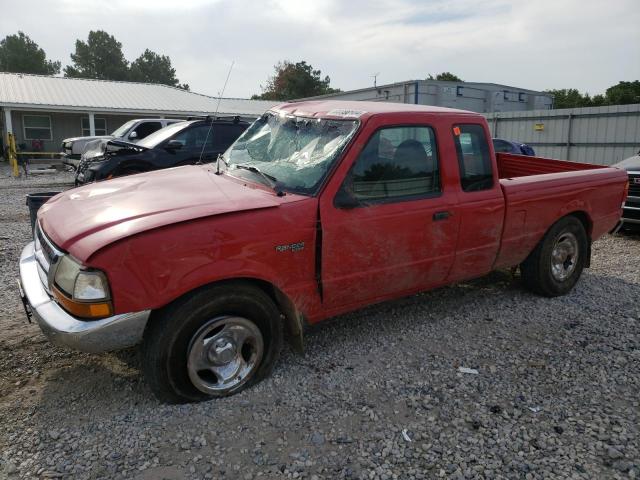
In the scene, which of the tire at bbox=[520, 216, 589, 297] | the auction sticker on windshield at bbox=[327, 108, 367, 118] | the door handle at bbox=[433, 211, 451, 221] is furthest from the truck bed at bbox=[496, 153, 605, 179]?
the auction sticker on windshield at bbox=[327, 108, 367, 118]

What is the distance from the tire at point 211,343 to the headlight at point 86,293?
0.32 m

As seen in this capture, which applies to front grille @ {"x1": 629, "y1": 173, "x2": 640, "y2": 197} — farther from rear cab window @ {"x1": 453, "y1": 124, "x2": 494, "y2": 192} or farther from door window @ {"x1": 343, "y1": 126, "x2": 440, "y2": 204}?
door window @ {"x1": 343, "y1": 126, "x2": 440, "y2": 204}

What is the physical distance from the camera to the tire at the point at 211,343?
9.48ft

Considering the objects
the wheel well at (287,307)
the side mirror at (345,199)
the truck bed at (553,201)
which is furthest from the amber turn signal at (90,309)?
the truck bed at (553,201)

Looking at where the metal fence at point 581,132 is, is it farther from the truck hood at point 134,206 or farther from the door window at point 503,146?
the truck hood at point 134,206

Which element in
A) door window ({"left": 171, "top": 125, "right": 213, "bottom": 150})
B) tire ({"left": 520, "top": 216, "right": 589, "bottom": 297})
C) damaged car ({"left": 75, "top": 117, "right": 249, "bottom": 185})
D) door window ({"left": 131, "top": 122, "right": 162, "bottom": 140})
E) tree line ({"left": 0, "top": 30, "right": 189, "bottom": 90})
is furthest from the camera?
tree line ({"left": 0, "top": 30, "right": 189, "bottom": 90})

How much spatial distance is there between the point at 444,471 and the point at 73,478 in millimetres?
1894

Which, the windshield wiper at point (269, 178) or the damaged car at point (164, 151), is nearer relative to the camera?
the windshield wiper at point (269, 178)

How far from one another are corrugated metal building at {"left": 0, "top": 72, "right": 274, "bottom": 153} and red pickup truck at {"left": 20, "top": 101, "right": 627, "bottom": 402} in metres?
22.8

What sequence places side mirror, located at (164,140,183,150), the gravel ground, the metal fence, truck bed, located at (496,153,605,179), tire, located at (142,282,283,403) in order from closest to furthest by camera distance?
the gravel ground < tire, located at (142,282,283,403) < truck bed, located at (496,153,605,179) < side mirror, located at (164,140,183,150) < the metal fence

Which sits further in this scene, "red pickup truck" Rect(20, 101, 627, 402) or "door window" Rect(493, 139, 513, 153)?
"door window" Rect(493, 139, 513, 153)

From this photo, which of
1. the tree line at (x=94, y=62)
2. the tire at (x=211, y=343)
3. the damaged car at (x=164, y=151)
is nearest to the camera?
the tire at (x=211, y=343)

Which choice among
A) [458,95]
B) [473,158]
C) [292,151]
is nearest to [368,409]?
[292,151]

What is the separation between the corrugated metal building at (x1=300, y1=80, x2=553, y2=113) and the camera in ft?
68.4
